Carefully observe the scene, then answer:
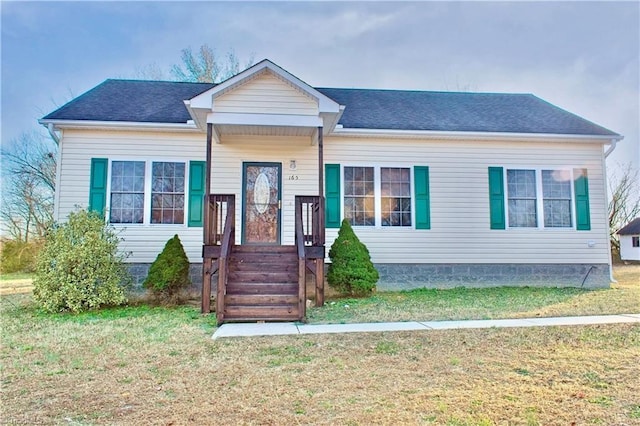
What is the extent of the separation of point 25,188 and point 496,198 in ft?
63.2

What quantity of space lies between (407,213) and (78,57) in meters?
13.3

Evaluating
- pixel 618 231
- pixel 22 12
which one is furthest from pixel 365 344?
pixel 618 231

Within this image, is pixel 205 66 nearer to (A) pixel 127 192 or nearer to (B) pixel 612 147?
(A) pixel 127 192

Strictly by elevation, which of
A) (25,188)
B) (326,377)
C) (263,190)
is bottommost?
(326,377)

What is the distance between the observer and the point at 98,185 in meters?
9.15

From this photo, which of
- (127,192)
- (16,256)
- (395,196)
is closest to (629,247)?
(395,196)

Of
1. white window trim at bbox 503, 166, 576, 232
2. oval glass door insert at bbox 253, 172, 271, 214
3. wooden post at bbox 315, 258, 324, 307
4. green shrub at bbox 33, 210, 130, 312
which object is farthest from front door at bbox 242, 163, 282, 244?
white window trim at bbox 503, 166, 576, 232

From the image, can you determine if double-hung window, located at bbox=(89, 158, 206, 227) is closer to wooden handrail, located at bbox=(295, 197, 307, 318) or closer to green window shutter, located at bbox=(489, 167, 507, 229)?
wooden handrail, located at bbox=(295, 197, 307, 318)

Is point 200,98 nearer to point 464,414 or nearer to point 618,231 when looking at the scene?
point 464,414

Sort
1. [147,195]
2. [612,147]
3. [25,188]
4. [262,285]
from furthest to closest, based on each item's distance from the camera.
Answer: [25,188]
[612,147]
[147,195]
[262,285]

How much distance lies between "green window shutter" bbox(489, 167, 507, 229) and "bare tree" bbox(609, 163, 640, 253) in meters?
18.2

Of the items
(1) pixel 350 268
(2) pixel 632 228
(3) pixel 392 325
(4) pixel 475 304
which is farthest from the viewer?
(2) pixel 632 228

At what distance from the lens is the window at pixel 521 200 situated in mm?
10188

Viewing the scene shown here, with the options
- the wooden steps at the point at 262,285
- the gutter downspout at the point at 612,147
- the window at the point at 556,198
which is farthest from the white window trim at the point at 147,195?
the gutter downspout at the point at 612,147
